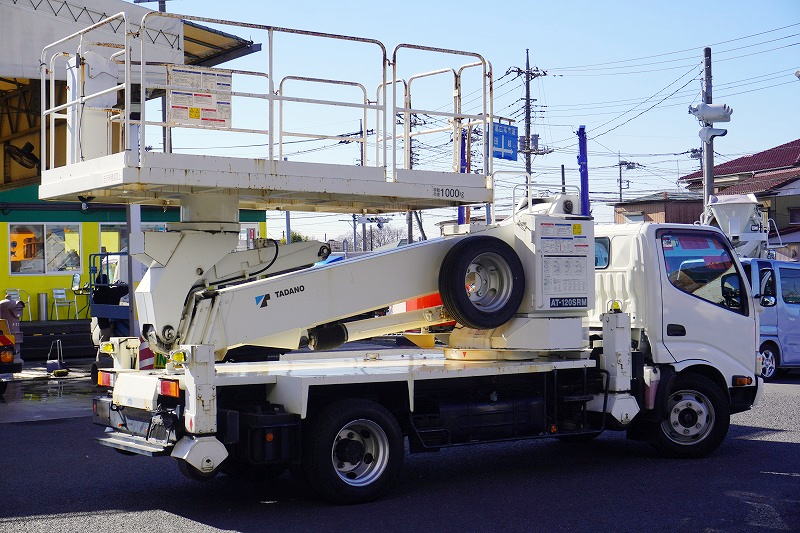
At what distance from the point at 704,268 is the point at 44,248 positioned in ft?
67.7

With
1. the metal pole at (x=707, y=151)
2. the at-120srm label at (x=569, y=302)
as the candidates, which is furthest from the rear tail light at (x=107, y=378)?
the metal pole at (x=707, y=151)

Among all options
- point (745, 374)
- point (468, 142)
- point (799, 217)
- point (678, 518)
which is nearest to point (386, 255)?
point (468, 142)

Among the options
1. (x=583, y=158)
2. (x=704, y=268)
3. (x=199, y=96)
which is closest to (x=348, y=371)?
(x=199, y=96)

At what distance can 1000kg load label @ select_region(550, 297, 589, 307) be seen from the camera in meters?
9.42

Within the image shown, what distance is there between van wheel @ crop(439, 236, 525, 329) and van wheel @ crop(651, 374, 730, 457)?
Answer: 2082mm

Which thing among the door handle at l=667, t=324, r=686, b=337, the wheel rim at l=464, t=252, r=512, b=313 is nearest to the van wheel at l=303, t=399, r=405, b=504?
the wheel rim at l=464, t=252, r=512, b=313

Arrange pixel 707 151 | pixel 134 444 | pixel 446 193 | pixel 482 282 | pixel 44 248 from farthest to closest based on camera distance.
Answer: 1. pixel 707 151
2. pixel 44 248
3. pixel 482 282
4. pixel 446 193
5. pixel 134 444

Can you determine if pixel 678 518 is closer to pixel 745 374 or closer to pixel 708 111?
pixel 745 374

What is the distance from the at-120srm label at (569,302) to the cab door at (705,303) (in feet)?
3.51

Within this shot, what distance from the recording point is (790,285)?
1856cm

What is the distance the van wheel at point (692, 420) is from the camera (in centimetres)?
1012

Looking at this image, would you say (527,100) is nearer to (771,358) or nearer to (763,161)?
(763,161)

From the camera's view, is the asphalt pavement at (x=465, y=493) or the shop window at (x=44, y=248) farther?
the shop window at (x=44, y=248)

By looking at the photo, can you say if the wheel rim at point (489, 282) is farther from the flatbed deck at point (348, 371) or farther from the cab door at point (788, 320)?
the cab door at point (788, 320)
